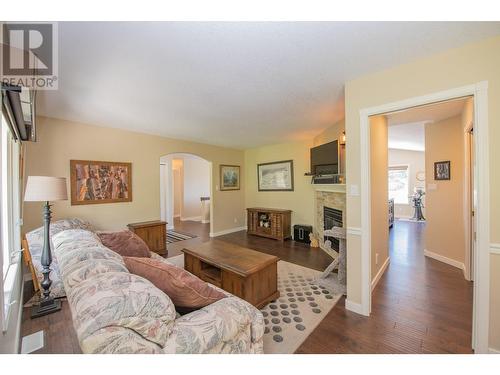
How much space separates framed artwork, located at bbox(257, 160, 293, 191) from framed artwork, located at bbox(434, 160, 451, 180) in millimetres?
2777

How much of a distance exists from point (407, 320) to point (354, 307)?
450 millimetres

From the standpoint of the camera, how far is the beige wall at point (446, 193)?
3217mm

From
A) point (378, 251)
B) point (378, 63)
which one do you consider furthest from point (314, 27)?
point (378, 251)

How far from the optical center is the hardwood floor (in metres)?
1.67

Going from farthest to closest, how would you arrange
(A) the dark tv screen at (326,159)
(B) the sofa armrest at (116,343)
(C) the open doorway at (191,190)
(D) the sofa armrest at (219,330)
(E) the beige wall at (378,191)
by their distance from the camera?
(C) the open doorway at (191,190), (A) the dark tv screen at (326,159), (E) the beige wall at (378,191), (D) the sofa armrest at (219,330), (B) the sofa armrest at (116,343)

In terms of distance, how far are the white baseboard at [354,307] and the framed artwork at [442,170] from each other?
285 cm

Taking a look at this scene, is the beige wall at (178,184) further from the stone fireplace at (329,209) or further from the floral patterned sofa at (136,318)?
the floral patterned sofa at (136,318)

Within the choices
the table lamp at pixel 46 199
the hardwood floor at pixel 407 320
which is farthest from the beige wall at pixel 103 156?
the hardwood floor at pixel 407 320

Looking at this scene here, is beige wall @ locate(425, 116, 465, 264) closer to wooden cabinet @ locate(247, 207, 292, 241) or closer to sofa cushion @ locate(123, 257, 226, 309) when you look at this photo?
wooden cabinet @ locate(247, 207, 292, 241)

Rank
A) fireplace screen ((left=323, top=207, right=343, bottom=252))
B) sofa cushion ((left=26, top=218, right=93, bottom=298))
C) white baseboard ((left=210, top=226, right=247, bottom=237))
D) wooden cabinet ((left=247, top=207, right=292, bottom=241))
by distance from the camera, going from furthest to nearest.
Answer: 1. white baseboard ((left=210, top=226, right=247, bottom=237))
2. wooden cabinet ((left=247, top=207, right=292, bottom=241))
3. fireplace screen ((left=323, top=207, right=343, bottom=252))
4. sofa cushion ((left=26, top=218, right=93, bottom=298))

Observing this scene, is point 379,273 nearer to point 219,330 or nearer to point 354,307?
point 354,307

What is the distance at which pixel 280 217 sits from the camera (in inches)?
197

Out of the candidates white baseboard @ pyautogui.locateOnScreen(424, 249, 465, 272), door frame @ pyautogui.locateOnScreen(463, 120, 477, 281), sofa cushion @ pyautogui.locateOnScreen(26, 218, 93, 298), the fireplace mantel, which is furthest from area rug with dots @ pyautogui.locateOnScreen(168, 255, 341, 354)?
sofa cushion @ pyautogui.locateOnScreen(26, 218, 93, 298)
